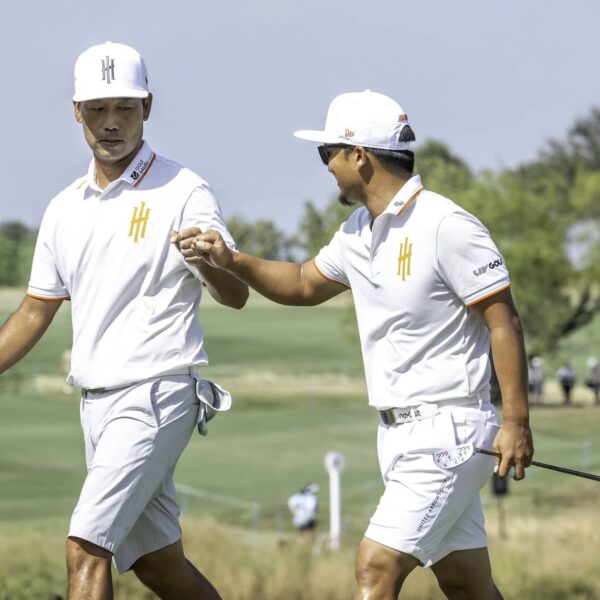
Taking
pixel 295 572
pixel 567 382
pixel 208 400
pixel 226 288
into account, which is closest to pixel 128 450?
pixel 208 400

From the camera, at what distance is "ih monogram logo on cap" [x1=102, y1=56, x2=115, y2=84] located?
281 inches

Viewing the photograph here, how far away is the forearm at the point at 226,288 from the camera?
23.6 feet

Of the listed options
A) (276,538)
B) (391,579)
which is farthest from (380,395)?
(276,538)

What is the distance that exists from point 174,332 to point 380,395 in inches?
35.4

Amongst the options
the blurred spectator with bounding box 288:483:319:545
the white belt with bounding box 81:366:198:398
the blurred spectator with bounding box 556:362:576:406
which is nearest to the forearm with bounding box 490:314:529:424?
the white belt with bounding box 81:366:198:398

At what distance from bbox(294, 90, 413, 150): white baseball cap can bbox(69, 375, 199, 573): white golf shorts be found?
1.20 m

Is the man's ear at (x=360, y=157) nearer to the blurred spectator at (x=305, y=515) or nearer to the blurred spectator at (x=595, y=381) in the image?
the blurred spectator at (x=305, y=515)

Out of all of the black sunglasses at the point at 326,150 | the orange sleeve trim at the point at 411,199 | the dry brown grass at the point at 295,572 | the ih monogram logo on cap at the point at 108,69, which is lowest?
the dry brown grass at the point at 295,572

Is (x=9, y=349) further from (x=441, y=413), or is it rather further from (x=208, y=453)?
(x=208, y=453)

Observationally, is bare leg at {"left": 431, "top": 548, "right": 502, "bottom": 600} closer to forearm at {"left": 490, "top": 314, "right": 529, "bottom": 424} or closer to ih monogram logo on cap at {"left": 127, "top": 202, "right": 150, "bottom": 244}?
forearm at {"left": 490, "top": 314, "right": 529, "bottom": 424}

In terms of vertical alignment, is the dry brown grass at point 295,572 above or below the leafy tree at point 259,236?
below

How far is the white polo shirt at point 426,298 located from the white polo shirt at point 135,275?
2.28 ft

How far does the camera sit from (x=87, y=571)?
274 inches

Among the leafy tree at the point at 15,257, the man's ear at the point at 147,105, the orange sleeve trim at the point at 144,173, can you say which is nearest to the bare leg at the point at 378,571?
the orange sleeve trim at the point at 144,173
